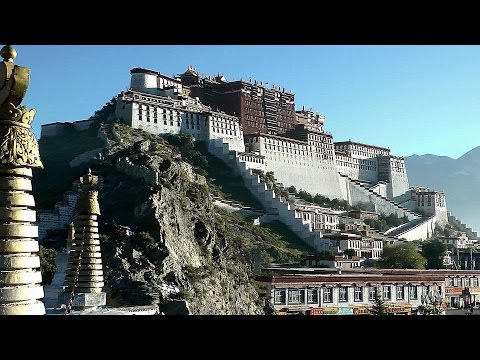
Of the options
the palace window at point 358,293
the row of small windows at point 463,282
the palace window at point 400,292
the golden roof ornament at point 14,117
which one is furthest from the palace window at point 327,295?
the golden roof ornament at point 14,117

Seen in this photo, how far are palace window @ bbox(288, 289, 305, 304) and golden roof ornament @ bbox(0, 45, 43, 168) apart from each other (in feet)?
65.6

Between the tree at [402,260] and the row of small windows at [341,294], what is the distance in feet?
30.7

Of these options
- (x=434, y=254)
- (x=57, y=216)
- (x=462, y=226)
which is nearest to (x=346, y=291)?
(x=57, y=216)

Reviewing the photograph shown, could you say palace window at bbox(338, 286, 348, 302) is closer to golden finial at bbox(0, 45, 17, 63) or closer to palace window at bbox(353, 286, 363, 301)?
palace window at bbox(353, 286, 363, 301)

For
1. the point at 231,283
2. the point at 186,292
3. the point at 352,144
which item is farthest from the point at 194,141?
the point at 186,292

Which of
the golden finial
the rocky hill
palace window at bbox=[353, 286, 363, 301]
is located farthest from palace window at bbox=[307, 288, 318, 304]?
the golden finial

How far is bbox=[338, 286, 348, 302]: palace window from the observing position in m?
24.5

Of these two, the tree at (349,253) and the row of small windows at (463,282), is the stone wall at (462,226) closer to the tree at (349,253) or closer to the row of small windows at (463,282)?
the tree at (349,253)

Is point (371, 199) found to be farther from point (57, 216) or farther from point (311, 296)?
point (311, 296)

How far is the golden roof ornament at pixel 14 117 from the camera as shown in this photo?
3707 mm
